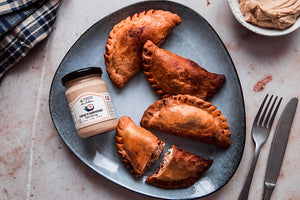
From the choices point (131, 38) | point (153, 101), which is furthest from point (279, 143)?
point (131, 38)

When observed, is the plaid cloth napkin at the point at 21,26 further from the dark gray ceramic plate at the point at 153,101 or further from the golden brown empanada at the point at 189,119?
the golden brown empanada at the point at 189,119

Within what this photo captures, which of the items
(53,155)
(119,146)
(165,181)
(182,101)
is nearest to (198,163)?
(165,181)

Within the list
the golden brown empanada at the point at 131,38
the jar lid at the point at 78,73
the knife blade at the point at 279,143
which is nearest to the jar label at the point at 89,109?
the jar lid at the point at 78,73

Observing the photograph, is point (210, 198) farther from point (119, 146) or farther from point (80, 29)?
point (80, 29)

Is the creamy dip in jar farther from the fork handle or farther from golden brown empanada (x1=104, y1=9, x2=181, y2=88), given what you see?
the fork handle

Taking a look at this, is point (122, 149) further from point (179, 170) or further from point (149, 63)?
point (149, 63)

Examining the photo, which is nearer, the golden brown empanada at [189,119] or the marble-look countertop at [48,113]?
the golden brown empanada at [189,119]

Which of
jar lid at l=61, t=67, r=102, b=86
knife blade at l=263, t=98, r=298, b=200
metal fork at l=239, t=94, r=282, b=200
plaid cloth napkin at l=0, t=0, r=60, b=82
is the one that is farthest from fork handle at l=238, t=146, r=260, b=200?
plaid cloth napkin at l=0, t=0, r=60, b=82
